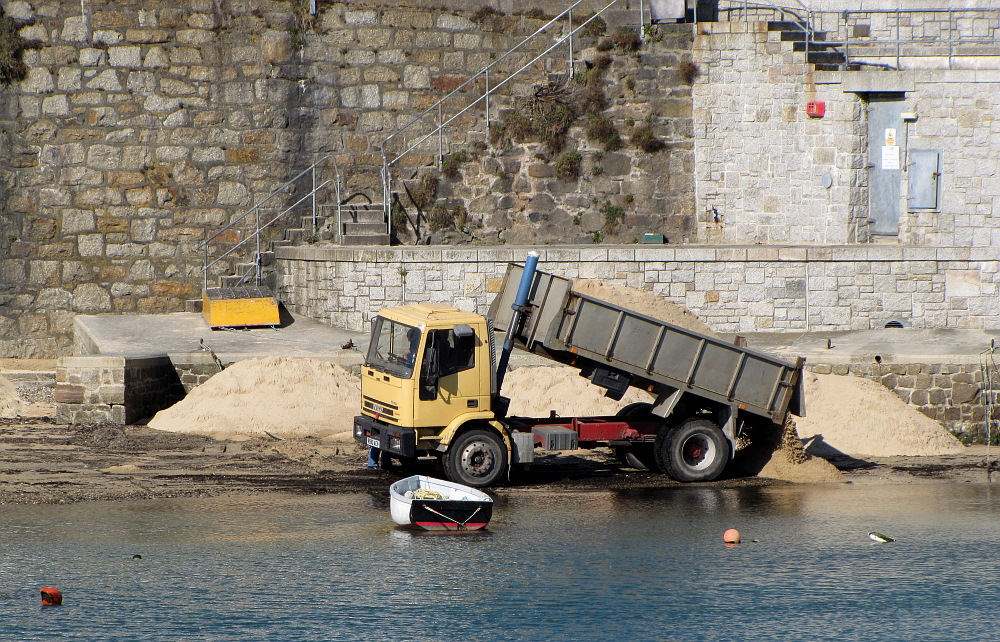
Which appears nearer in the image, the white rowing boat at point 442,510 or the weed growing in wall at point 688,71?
the white rowing boat at point 442,510

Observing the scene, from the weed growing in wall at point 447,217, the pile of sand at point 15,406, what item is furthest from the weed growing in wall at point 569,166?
the pile of sand at point 15,406

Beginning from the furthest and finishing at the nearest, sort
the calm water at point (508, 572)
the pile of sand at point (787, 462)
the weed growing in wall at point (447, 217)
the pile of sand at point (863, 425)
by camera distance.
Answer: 1. the weed growing in wall at point (447, 217)
2. the pile of sand at point (863, 425)
3. the pile of sand at point (787, 462)
4. the calm water at point (508, 572)

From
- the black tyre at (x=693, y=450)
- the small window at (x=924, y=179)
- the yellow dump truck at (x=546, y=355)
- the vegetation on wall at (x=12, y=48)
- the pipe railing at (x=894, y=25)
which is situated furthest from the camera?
the pipe railing at (x=894, y=25)

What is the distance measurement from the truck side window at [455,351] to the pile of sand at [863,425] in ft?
18.7

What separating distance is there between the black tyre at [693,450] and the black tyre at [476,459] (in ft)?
6.79

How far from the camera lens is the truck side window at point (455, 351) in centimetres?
1489

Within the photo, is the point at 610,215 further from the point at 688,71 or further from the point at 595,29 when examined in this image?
the point at 595,29

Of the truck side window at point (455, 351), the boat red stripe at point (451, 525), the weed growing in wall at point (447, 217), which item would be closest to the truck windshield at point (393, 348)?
the truck side window at point (455, 351)

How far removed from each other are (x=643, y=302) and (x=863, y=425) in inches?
178

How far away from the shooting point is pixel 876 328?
22.7 meters

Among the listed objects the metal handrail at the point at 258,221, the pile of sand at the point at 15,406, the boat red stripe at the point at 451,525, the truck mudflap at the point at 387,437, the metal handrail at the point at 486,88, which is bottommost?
the boat red stripe at the point at 451,525

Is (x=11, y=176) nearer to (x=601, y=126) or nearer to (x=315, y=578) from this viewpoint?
(x=601, y=126)

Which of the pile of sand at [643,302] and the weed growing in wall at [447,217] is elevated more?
the weed growing in wall at [447,217]

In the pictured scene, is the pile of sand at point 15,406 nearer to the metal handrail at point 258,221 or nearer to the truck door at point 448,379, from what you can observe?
the metal handrail at point 258,221
